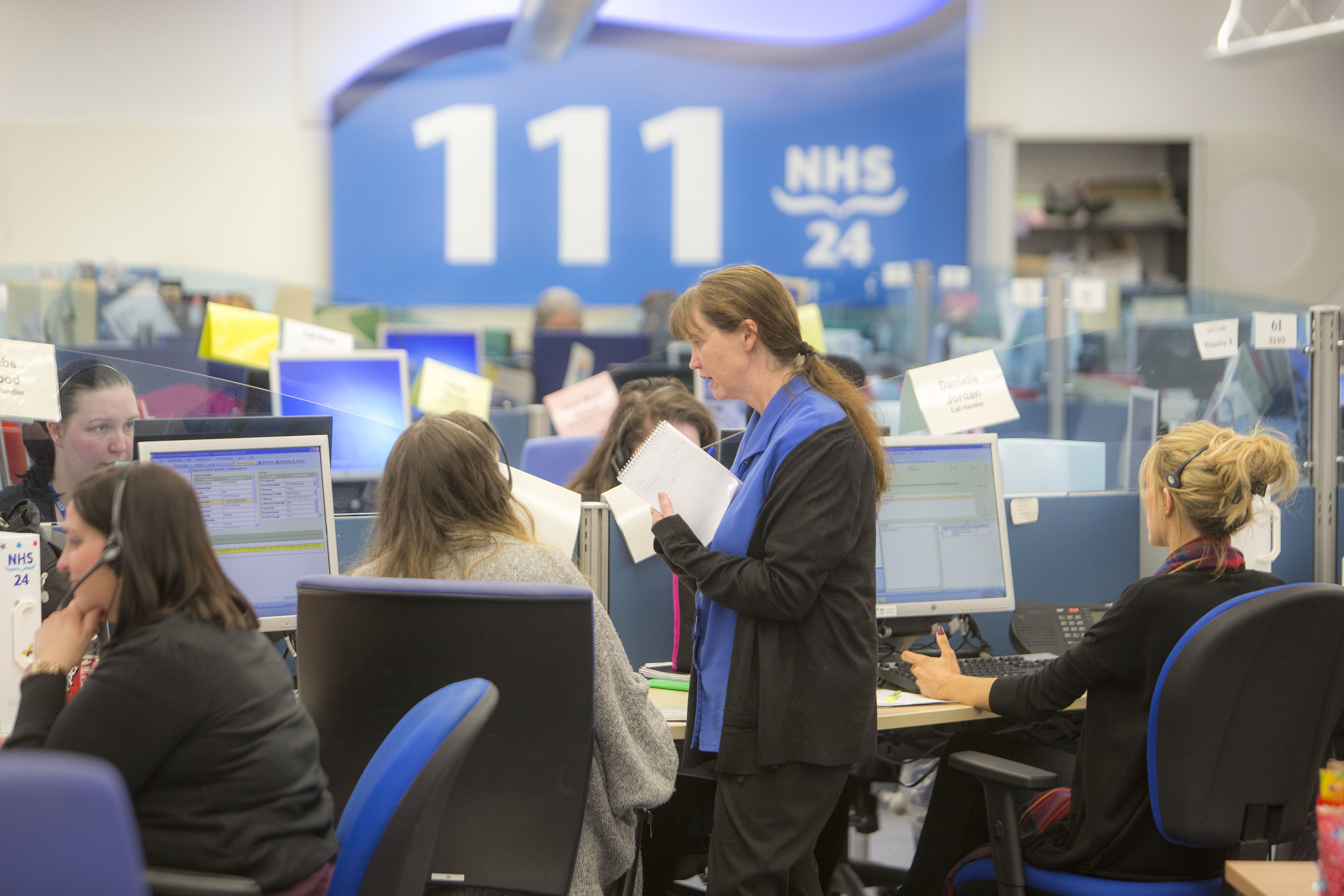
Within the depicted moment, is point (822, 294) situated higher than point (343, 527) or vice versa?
point (822, 294)

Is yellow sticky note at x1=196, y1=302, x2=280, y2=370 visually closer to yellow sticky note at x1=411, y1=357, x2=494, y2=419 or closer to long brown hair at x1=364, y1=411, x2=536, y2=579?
yellow sticky note at x1=411, y1=357, x2=494, y2=419

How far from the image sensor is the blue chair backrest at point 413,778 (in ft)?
3.99

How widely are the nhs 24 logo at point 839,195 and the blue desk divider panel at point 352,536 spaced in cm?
627

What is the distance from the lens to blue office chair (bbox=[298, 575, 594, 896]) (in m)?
1.46

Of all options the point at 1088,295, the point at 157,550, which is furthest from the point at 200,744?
the point at 1088,295

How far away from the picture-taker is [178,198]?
7379 millimetres

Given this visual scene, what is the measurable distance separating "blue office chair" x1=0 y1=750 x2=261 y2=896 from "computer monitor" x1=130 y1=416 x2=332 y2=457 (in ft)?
4.12

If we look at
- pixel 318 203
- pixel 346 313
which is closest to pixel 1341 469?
pixel 346 313

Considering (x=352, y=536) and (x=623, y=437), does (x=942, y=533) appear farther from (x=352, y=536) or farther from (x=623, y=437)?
(x=352, y=536)

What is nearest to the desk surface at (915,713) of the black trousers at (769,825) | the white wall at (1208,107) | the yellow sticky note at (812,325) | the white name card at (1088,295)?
the black trousers at (769,825)

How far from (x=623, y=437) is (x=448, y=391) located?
1.23m

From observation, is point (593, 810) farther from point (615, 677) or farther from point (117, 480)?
point (117, 480)

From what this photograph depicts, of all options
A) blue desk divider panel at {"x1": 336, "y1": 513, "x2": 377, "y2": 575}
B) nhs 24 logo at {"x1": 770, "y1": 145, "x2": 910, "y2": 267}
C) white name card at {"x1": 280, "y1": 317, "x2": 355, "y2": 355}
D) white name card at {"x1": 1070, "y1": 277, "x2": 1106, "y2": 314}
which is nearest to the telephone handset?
blue desk divider panel at {"x1": 336, "y1": 513, "x2": 377, "y2": 575}

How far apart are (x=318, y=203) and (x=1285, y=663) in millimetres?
6980
